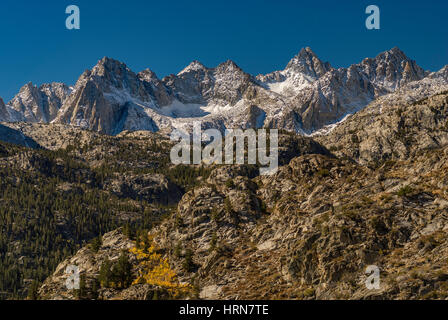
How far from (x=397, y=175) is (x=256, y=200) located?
109 feet

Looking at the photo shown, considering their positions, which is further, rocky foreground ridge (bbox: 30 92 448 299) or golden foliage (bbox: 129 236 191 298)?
golden foliage (bbox: 129 236 191 298)

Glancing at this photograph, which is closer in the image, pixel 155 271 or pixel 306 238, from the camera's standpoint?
pixel 306 238

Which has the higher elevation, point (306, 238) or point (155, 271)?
point (306, 238)

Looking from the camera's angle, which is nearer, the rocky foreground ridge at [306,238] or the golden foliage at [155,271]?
the rocky foreground ridge at [306,238]

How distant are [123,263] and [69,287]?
1738cm

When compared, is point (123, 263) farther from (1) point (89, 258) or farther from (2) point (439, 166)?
→ (2) point (439, 166)
